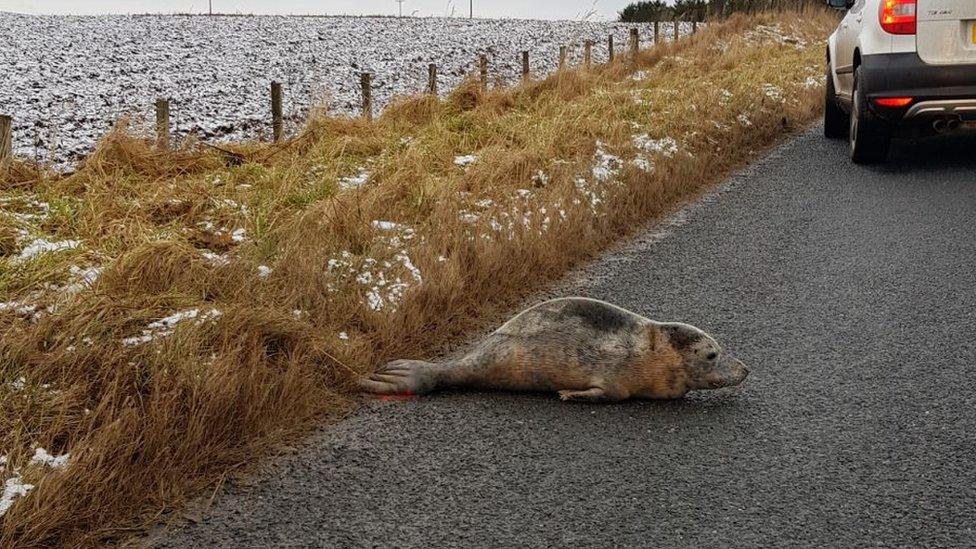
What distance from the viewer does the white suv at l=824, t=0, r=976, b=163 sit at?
27.5ft

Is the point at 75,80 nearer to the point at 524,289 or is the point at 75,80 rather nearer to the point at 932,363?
the point at 524,289

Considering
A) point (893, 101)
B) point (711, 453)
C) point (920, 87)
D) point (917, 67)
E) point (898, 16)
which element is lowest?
point (711, 453)

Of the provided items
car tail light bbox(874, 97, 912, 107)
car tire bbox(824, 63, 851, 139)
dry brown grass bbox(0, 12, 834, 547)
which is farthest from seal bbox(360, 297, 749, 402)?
car tire bbox(824, 63, 851, 139)

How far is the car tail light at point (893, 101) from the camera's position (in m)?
8.56

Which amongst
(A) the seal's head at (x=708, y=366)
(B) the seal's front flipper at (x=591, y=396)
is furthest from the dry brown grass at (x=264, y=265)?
(A) the seal's head at (x=708, y=366)

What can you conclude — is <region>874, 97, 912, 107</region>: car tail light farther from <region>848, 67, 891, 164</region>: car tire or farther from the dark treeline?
the dark treeline

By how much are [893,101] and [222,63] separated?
1790 centimetres

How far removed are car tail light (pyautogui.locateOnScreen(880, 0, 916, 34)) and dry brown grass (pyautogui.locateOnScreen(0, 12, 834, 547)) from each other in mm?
1929

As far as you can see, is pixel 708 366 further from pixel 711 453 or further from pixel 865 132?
pixel 865 132

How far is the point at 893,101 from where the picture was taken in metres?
8.60

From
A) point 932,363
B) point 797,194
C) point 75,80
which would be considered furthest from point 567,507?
point 75,80

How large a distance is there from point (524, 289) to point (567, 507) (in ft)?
8.68

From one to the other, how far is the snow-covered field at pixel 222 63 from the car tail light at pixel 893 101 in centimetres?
541

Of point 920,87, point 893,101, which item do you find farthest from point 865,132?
point 920,87
